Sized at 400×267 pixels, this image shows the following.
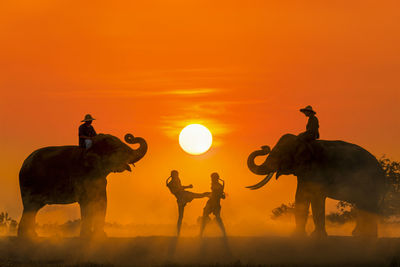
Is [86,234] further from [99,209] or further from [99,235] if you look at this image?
[99,209]

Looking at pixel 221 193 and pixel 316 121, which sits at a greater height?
pixel 316 121

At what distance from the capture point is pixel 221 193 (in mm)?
35875

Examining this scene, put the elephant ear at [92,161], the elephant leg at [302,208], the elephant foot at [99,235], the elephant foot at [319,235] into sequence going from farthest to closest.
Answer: the elephant leg at [302,208] → the elephant ear at [92,161] → the elephant foot at [99,235] → the elephant foot at [319,235]

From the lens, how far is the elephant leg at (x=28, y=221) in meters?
38.2

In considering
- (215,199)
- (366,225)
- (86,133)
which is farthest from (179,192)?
(366,225)

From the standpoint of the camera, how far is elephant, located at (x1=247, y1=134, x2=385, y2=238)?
37812mm

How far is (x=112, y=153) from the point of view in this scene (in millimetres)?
38344

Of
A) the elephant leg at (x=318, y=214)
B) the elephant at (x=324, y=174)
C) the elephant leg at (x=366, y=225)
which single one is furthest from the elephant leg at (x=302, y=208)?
the elephant leg at (x=366, y=225)

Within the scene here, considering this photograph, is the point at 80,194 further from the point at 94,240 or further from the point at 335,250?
the point at 335,250

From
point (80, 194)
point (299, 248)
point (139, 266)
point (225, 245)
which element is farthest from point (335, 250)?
point (80, 194)

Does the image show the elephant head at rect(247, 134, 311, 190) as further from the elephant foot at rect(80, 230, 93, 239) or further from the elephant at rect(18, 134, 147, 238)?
the elephant foot at rect(80, 230, 93, 239)

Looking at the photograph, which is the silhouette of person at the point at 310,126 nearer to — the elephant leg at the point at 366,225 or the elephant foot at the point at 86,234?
the elephant leg at the point at 366,225

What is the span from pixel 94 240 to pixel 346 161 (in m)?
10.4

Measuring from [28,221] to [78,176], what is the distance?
2.82 meters
